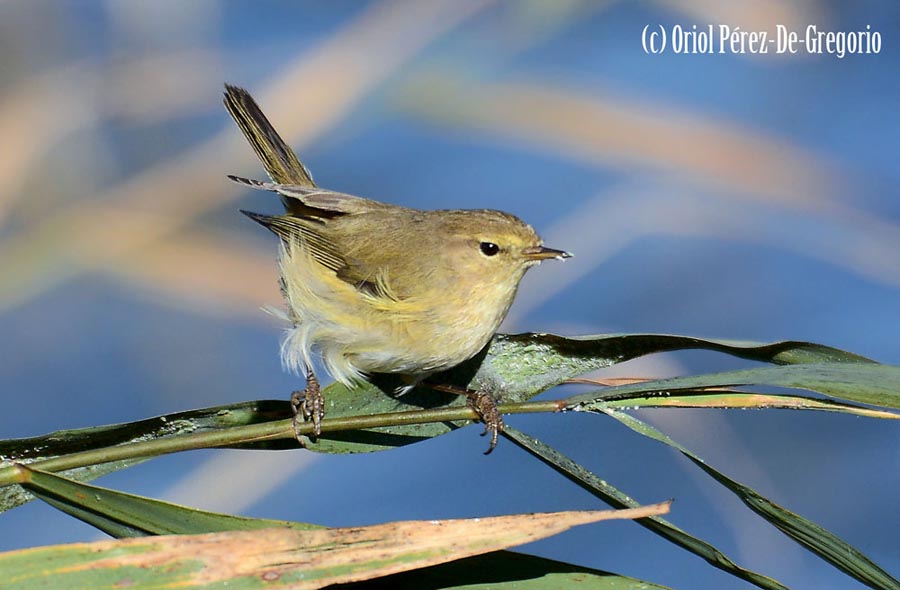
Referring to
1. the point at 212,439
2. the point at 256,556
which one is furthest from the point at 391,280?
the point at 256,556

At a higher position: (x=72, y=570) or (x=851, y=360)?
(x=851, y=360)

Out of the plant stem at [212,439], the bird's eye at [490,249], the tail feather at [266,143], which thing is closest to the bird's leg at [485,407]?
the plant stem at [212,439]

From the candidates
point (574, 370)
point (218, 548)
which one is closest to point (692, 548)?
point (574, 370)

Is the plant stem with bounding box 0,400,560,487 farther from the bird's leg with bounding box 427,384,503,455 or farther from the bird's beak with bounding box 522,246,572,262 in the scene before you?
the bird's beak with bounding box 522,246,572,262

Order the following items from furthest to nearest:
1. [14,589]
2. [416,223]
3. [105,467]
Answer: [416,223] → [105,467] → [14,589]

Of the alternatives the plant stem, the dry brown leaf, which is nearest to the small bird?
the plant stem

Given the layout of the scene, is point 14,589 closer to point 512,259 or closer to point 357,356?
point 357,356
